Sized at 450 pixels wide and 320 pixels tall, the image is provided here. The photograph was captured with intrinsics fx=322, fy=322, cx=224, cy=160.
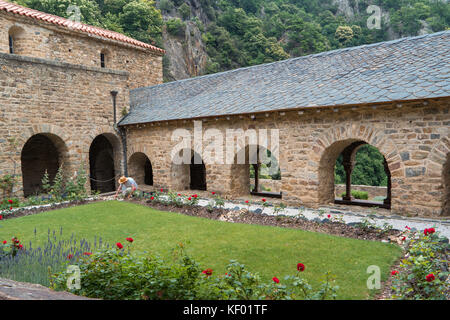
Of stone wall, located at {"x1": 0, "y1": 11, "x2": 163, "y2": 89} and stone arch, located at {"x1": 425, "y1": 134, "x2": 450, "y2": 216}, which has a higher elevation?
stone wall, located at {"x1": 0, "y1": 11, "x2": 163, "y2": 89}

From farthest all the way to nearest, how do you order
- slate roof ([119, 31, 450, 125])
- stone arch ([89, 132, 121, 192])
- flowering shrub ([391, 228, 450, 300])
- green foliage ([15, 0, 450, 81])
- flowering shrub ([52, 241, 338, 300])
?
green foliage ([15, 0, 450, 81]), stone arch ([89, 132, 121, 192]), slate roof ([119, 31, 450, 125]), flowering shrub ([391, 228, 450, 300]), flowering shrub ([52, 241, 338, 300])

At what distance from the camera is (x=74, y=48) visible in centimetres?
1446

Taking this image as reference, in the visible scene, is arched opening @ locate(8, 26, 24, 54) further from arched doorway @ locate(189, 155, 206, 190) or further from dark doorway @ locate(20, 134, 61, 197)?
arched doorway @ locate(189, 155, 206, 190)

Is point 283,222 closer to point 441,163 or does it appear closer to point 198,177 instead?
point 441,163

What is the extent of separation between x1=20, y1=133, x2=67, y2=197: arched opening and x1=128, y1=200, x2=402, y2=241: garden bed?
826cm

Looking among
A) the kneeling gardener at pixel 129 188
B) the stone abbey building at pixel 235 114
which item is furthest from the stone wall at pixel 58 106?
the kneeling gardener at pixel 129 188

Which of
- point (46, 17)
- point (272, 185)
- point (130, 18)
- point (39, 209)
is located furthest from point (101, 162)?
point (130, 18)

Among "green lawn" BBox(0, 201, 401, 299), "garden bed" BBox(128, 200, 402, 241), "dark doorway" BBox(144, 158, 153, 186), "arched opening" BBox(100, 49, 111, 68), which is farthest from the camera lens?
"dark doorway" BBox(144, 158, 153, 186)

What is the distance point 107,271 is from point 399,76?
7903mm

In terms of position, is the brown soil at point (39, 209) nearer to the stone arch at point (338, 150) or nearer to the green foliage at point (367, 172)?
the stone arch at point (338, 150)

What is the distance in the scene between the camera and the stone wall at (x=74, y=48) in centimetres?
1291

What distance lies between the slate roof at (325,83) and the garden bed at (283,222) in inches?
117

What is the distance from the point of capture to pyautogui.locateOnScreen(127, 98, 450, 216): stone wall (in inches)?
278
